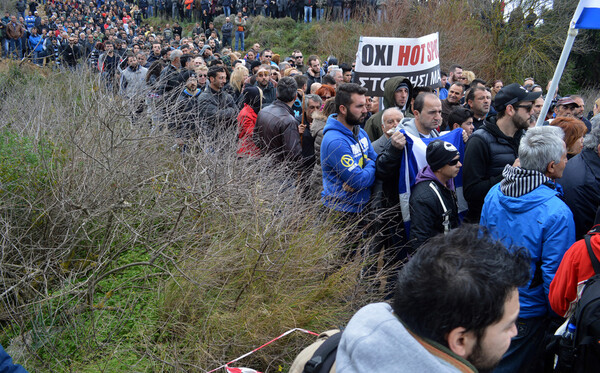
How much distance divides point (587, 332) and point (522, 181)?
3.62 feet

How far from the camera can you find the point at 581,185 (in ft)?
13.2

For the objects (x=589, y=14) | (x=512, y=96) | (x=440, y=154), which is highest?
(x=589, y=14)

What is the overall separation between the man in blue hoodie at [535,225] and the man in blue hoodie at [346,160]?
1.47 m

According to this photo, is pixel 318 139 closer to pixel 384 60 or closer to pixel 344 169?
pixel 344 169

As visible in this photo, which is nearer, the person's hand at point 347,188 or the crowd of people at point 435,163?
the crowd of people at point 435,163

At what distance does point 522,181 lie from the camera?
346 centimetres

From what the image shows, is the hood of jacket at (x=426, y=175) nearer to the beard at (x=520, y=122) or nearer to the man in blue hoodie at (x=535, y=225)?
the man in blue hoodie at (x=535, y=225)

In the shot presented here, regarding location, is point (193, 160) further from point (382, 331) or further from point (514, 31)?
point (514, 31)

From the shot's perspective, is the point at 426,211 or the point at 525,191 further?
the point at 426,211

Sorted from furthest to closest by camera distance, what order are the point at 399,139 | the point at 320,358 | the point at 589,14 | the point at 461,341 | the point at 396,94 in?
the point at 396,94
the point at 589,14
the point at 399,139
the point at 320,358
the point at 461,341

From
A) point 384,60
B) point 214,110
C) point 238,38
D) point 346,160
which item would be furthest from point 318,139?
point 238,38

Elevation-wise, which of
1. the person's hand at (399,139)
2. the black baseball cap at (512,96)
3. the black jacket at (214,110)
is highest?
the black baseball cap at (512,96)

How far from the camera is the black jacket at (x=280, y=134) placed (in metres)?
6.22

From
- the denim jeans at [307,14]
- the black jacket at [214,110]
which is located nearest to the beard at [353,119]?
the black jacket at [214,110]
